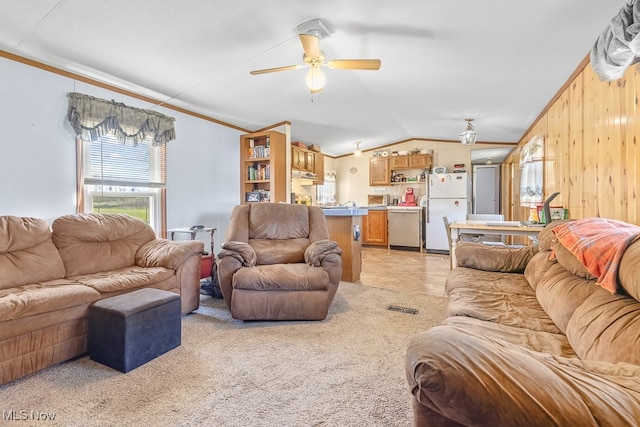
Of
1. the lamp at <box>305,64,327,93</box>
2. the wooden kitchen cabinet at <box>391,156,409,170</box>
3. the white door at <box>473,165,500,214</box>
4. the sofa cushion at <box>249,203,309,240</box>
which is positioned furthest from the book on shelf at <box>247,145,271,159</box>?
the white door at <box>473,165,500,214</box>

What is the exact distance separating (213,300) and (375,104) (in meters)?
3.36

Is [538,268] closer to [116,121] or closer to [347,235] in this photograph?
[347,235]

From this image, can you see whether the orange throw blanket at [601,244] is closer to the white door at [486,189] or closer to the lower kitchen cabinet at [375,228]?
the lower kitchen cabinet at [375,228]

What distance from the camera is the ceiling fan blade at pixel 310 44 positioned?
7.23 feet

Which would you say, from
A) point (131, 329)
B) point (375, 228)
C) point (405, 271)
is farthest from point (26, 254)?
point (375, 228)

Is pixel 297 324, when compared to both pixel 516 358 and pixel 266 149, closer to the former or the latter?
pixel 516 358

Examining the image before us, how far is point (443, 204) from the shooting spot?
606cm

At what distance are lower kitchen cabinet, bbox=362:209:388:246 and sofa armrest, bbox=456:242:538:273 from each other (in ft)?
13.5

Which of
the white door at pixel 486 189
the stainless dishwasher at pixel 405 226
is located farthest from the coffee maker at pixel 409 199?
the white door at pixel 486 189

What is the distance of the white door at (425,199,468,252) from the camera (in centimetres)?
596

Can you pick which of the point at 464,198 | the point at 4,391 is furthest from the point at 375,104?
the point at 4,391

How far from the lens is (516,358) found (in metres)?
0.68

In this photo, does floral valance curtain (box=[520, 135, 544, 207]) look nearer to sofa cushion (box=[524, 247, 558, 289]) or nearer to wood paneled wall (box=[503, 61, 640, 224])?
wood paneled wall (box=[503, 61, 640, 224])

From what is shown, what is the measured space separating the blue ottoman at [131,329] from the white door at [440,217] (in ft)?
16.9
